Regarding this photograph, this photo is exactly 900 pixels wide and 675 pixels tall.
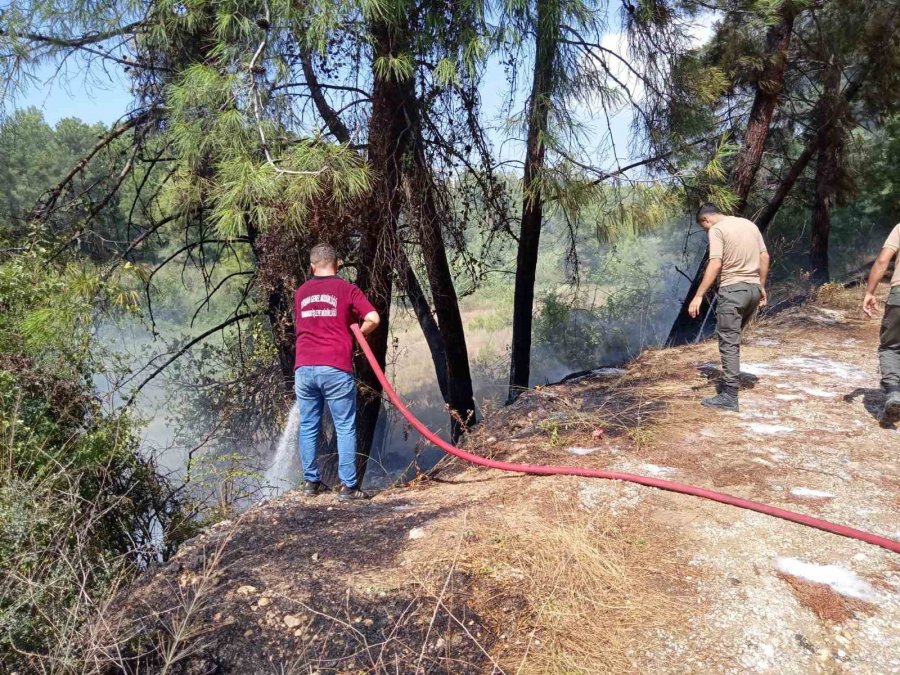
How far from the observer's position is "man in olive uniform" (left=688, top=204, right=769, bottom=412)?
513 cm

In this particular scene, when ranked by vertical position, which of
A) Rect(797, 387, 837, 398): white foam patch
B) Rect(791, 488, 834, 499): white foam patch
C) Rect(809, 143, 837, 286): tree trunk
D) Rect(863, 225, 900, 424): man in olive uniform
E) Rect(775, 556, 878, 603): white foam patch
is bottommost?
Rect(775, 556, 878, 603): white foam patch

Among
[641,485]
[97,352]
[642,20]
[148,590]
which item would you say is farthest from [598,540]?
[642,20]

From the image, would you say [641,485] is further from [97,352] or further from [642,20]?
[642,20]

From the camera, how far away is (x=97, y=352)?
194 inches

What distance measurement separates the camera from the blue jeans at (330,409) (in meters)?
4.21

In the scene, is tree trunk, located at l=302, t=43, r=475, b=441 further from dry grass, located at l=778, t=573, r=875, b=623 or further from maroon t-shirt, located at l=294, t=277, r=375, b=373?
dry grass, located at l=778, t=573, r=875, b=623

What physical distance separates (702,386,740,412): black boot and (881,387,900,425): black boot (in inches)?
37.5

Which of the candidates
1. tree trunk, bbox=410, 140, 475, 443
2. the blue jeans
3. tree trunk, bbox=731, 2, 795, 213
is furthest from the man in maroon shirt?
tree trunk, bbox=731, 2, 795, 213

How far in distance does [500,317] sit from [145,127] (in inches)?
773

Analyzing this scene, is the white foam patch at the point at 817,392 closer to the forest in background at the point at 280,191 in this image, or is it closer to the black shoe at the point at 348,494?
the forest in background at the point at 280,191

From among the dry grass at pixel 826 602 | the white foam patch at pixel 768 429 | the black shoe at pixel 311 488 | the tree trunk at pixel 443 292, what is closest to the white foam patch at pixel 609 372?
the tree trunk at pixel 443 292

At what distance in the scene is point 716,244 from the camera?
17.0 feet

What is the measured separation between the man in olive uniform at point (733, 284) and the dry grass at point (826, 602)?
2.40 metres

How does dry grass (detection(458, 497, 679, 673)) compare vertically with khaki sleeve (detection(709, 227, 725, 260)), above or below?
below
